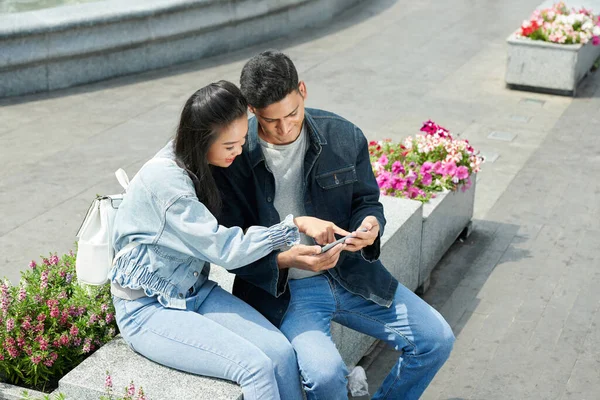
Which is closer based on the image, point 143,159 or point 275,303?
point 275,303

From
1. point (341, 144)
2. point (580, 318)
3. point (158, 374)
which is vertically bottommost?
point (580, 318)

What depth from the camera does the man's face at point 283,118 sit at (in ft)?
11.6

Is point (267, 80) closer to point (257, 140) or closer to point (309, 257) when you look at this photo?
point (257, 140)

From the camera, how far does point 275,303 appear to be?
362 cm

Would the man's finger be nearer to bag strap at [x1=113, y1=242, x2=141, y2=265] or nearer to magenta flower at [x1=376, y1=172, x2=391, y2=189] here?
bag strap at [x1=113, y1=242, x2=141, y2=265]

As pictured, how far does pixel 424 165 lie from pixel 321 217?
194cm

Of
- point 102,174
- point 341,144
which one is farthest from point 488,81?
point 341,144

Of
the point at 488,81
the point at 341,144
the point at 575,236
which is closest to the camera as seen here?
the point at 341,144

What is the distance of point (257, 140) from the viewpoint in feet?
12.2

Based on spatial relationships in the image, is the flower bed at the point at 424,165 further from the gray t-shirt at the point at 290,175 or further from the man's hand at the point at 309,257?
the man's hand at the point at 309,257

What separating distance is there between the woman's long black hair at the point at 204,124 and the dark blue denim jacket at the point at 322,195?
10.5 inches

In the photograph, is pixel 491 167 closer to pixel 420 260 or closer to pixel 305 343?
pixel 420 260

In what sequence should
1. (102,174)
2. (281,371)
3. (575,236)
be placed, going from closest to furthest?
(281,371) < (575,236) < (102,174)

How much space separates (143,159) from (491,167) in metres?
2.75
